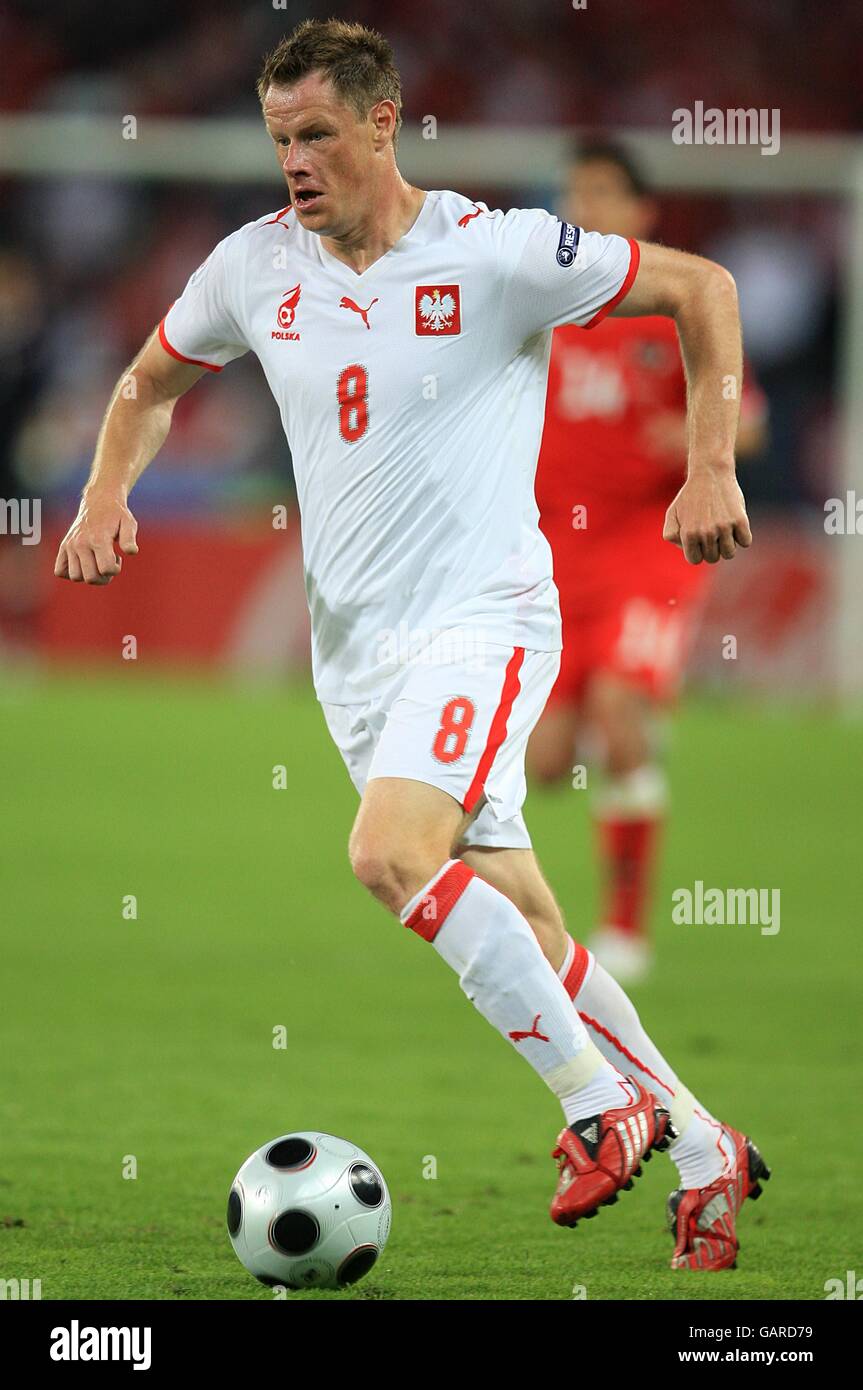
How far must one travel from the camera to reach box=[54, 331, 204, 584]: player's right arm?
4.35 meters

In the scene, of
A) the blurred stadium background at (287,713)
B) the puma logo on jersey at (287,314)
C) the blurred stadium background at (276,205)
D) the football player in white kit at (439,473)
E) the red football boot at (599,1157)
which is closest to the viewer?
the red football boot at (599,1157)

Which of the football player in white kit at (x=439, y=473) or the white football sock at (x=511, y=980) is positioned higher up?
the football player in white kit at (x=439, y=473)

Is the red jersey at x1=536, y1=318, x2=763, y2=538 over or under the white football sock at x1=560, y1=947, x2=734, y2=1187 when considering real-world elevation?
over

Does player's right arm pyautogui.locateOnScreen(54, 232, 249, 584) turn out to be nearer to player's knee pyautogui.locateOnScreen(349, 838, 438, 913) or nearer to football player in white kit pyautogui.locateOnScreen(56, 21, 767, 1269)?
football player in white kit pyautogui.locateOnScreen(56, 21, 767, 1269)

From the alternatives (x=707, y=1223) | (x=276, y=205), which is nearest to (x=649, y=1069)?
(x=707, y=1223)

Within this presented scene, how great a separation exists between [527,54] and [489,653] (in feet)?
57.2

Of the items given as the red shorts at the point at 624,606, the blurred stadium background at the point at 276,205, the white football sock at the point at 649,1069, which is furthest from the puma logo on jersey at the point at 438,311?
the blurred stadium background at the point at 276,205

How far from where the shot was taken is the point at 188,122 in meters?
19.9

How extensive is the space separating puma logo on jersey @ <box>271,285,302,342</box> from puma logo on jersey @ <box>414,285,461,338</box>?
0.83ft

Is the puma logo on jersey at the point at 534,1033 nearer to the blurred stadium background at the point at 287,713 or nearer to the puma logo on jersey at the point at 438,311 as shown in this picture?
the blurred stadium background at the point at 287,713

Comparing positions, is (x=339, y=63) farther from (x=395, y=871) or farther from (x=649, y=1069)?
(x=649, y=1069)

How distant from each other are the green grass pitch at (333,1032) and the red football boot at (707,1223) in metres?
0.05

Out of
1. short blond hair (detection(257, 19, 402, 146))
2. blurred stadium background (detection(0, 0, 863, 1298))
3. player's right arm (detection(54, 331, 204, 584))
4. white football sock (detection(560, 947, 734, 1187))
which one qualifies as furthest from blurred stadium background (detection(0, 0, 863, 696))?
white football sock (detection(560, 947, 734, 1187))

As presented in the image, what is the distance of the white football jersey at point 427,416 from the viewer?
4.24 meters
